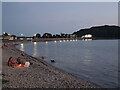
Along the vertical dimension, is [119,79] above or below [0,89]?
below

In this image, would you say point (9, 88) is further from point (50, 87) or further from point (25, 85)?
point (50, 87)

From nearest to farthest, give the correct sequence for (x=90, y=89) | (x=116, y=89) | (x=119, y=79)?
(x=90, y=89)
(x=116, y=89)
(x=119, y=79)

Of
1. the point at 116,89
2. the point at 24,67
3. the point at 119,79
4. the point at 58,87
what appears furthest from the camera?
the point at 119,79

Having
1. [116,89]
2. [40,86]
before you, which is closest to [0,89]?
[40,86]

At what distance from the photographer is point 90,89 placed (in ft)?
37.3

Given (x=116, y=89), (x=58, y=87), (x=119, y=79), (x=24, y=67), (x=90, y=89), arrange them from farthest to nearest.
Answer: (x=119, y=79)
(x=24, y=67)
(x=116, y=89)
(x=90, y=89)
(x=58, y=87)

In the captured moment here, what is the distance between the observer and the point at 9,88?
962 cm

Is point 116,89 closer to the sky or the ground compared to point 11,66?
closer to the ground

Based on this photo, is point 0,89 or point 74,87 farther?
point 74,87

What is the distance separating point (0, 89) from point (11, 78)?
259cm

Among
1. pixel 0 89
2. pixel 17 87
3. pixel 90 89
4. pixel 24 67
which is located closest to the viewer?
pixel 0 89

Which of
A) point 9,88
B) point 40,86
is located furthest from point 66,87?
point 9,88

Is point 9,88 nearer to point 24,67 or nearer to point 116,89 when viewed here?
point 24,67

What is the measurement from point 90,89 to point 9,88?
15.1 feet
